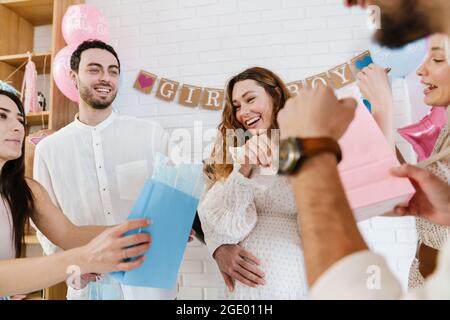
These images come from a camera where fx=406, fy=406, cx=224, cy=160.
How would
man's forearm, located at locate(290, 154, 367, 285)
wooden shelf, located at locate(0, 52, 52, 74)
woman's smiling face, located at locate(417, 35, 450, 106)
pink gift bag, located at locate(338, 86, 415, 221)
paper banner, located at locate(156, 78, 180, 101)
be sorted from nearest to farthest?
man's forearm, located at locate(290, 154, 367, 285) < pink gift bag, located at locate(338, 86, 415, 221) < woman's smiling face, located at locate(417, 35, 450, 106) < paper banner, located at locate(156, 78, 180, 101) < wooden shelf, located at locate(0, 52, 52, 74)

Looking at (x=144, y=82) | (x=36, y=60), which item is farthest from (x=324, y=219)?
(x=36, y=60)

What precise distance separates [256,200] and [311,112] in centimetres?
57

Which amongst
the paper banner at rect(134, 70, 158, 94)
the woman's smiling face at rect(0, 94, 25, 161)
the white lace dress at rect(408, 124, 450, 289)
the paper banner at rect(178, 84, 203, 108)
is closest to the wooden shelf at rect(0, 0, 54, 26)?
the woman's smiling face at rect(0, 94, 25, 161)

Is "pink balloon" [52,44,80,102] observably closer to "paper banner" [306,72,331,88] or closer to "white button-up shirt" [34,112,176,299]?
"white button-up shirt" [34,112,176,299]

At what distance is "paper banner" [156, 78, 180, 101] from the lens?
52.1 inches

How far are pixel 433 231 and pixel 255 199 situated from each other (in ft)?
1.62

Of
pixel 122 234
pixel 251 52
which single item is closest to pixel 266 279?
pixel 122 234

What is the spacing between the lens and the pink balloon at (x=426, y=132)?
114cm

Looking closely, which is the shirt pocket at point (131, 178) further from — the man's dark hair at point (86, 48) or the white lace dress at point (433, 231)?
the white lace dress at point (433, 231)

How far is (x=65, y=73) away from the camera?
139cm

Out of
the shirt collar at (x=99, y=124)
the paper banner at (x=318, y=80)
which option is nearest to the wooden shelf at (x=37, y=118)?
the shirt collar at (x=99, y=124)

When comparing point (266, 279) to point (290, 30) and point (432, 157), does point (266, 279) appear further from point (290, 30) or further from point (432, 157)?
point (290, 30)

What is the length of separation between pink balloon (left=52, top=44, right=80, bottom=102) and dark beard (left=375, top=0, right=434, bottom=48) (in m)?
0.99

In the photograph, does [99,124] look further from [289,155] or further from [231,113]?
[289,155]
